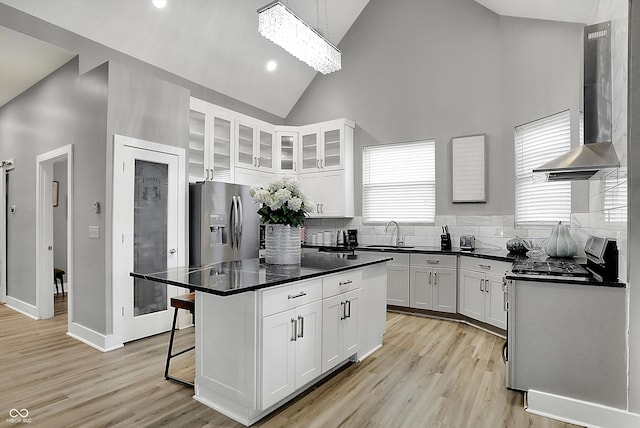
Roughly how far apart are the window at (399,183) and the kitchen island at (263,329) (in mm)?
2813

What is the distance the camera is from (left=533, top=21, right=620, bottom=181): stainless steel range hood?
8.54 feet

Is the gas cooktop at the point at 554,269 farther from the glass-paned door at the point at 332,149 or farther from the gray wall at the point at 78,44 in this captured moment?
the gray wall at the point at 78,44

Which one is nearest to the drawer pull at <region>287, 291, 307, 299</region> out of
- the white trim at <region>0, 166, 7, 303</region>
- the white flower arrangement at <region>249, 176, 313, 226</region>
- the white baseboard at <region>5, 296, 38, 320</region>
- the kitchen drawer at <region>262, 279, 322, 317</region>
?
the kitchen drawer at <region>262, 279, 322, 317</region>

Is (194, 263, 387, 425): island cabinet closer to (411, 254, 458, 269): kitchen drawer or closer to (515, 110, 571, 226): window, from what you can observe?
(411, 254, 458, 269): kitchen drawer

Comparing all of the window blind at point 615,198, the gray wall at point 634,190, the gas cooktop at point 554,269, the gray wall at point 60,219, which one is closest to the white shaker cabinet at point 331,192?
the gas cooktop at point 554,269

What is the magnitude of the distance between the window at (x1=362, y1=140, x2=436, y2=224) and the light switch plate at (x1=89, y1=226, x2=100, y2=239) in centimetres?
370

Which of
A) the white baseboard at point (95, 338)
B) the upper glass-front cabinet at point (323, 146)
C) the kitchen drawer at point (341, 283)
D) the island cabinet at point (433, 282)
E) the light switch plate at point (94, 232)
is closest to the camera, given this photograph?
the kitchen drawer at point (341, 283)

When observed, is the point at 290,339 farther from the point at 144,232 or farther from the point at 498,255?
the point at 498,255

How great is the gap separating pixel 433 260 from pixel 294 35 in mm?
3105

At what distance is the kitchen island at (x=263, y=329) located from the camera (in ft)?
7.18

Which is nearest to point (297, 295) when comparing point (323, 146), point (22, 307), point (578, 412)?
point (578, 412)

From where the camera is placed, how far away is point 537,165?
13.9ft

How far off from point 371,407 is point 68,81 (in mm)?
4575

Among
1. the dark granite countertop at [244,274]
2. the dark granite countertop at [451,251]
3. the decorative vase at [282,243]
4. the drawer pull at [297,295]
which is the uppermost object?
the decorative vase at [282,243]
